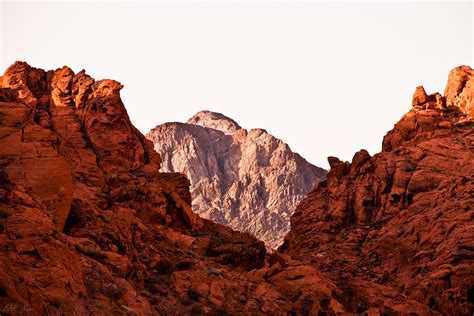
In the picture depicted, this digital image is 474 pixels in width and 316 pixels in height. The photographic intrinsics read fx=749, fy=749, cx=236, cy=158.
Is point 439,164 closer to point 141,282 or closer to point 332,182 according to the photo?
point 332,182

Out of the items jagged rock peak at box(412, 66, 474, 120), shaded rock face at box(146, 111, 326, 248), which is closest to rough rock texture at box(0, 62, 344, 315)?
jagged rock peak at box(412, 66, 474, 120)

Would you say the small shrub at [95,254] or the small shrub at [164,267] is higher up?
the small shrub at [95,254]

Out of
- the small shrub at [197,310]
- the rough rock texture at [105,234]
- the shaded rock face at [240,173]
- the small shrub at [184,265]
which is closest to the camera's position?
the rough rock texture at [105,234]

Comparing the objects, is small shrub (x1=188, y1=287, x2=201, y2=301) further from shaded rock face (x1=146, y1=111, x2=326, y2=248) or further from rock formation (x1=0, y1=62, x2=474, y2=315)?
shaded rock face (x1=146, y1=111, x2=326, y2=248)

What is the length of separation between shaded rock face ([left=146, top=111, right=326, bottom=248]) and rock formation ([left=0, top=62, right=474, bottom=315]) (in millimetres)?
71160

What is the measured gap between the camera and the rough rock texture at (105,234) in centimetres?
2227

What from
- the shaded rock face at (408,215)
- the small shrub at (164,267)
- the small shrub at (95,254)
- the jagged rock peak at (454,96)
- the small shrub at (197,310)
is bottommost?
the small shrub at (197,310)

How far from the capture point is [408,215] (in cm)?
4919

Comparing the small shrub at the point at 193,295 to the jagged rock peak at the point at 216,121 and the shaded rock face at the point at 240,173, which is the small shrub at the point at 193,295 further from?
the jagged rock peak at the point at 216,121

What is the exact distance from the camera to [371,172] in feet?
186

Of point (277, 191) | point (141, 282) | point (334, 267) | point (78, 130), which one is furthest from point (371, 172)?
point (277, 191)

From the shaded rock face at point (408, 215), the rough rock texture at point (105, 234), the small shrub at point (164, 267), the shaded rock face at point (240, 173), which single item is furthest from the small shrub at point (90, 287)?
the shaded rock face at point (240, 173)

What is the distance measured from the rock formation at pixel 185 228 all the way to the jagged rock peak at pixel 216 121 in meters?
119

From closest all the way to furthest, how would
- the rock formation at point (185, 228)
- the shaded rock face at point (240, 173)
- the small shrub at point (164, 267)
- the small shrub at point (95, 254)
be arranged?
the rock formation at point (185, 228) → the small shrub at point (95, 254) → the small shrub at point (164, 267) → the shaded rock face at point (240, 173)
